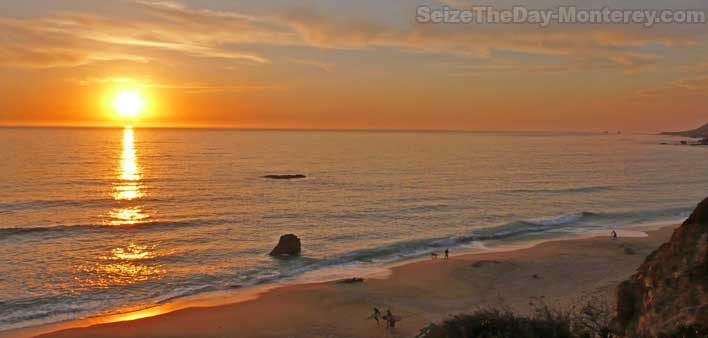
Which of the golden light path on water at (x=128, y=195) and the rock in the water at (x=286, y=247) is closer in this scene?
the rock in the water at (x=286, y=247)

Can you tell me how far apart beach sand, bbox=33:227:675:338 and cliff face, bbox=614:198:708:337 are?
8.53 metres

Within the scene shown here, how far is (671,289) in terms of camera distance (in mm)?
9953

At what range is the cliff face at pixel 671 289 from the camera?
9367 mm

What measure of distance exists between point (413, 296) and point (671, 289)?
13.7m

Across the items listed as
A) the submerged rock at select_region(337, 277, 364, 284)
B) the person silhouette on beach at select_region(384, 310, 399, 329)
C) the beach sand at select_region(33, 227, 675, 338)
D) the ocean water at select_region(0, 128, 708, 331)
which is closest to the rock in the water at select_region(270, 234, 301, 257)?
the ocean water at select_region(0, 128, 708, 331)

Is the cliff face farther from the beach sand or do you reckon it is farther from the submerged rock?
the submerged rock

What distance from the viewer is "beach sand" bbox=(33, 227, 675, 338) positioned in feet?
A: 61.9

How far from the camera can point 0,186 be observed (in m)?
56.6

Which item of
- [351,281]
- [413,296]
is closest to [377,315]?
[413,296]

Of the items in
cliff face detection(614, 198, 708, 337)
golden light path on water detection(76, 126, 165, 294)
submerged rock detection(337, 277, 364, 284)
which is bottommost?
submerged rock detection(337, 277, 364, 284)

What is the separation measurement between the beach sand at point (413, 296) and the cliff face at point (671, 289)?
28.0 ft

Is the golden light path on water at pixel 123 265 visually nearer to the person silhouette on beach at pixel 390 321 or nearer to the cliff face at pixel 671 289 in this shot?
the person silhouette on beach at pixel 390 321

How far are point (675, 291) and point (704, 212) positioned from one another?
1793 mm

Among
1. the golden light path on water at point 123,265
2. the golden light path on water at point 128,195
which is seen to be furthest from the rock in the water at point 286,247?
the golden light path on water at point 128,195
